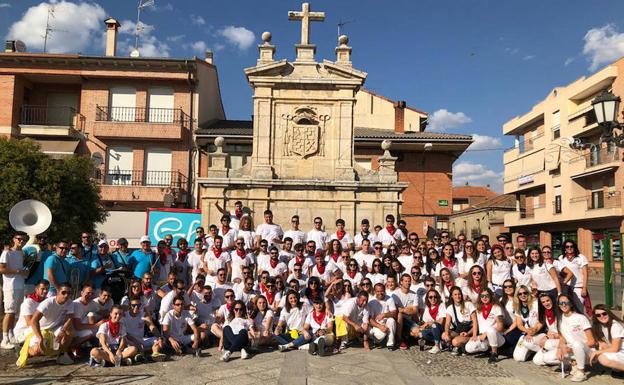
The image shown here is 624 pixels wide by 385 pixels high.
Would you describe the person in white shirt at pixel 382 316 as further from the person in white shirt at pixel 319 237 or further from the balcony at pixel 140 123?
the balcony at pixel 140 123

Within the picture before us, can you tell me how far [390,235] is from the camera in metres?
10.6

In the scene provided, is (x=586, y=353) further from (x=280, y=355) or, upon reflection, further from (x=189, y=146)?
(x=189, y=146)

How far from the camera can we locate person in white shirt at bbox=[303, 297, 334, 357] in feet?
24.2

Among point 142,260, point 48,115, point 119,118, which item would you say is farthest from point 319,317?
point 48,115

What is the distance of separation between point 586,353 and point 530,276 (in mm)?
1839

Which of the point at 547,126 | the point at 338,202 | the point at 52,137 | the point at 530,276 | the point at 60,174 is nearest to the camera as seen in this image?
the point at 530,276

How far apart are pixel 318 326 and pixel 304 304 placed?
0.49 meters

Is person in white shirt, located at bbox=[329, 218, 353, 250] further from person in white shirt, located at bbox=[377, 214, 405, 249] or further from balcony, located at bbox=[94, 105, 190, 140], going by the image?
balcony, located at bbox=[94, 105, 190, 140]

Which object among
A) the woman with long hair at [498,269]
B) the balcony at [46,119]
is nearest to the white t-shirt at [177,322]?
the woman with long hair at [498,269]

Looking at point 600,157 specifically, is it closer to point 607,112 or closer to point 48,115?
point 607,112

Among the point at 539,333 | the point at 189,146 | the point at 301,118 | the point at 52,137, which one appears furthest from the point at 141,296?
the point at 52,137

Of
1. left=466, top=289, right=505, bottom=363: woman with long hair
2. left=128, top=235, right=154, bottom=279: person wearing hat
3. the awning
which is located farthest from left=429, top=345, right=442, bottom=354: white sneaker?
the awning

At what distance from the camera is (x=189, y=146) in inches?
1003

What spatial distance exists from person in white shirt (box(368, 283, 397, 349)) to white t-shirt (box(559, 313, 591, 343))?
2.46m
